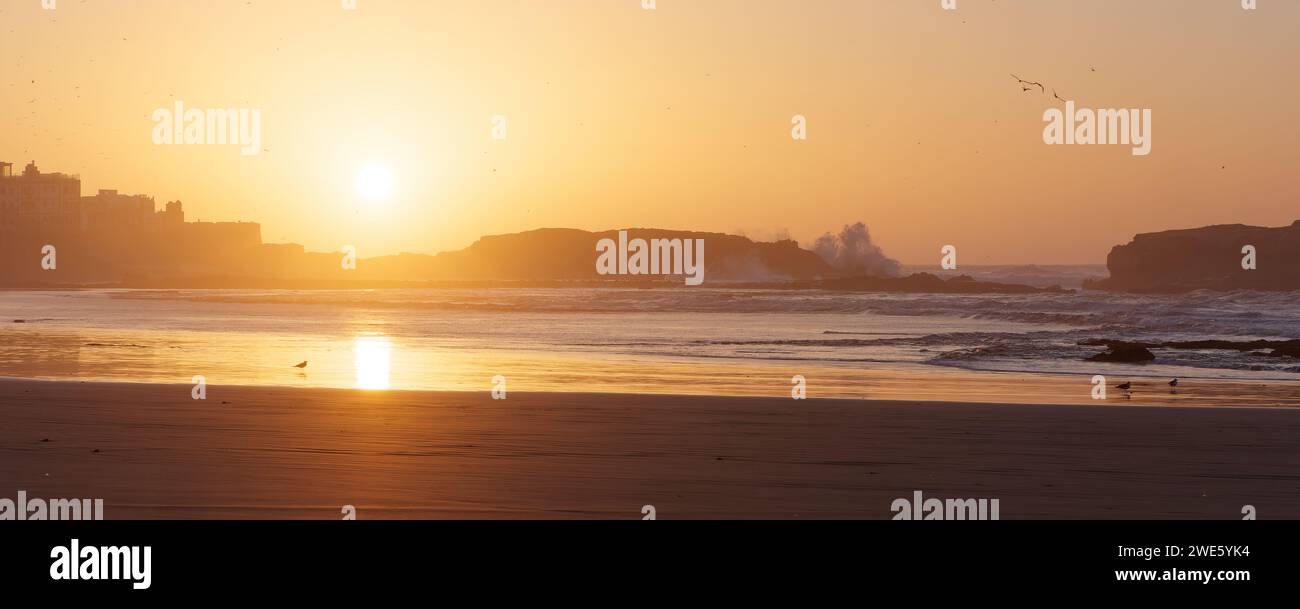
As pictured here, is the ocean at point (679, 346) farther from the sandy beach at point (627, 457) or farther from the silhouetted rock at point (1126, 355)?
the sandy beach at point (627, 457)

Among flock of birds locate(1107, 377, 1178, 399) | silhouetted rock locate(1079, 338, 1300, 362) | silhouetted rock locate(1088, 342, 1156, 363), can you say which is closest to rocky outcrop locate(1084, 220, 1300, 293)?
silhouetted rock locate(1079, 338, 1300, 362)

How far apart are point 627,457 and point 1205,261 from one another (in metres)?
77.6

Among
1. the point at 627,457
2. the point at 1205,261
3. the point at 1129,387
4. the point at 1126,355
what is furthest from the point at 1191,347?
the point at 1205,261

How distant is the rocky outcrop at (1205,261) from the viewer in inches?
2539

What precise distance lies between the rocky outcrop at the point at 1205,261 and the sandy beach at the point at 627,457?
55.8m

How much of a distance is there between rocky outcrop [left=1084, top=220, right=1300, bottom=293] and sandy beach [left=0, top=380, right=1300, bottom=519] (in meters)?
55.8

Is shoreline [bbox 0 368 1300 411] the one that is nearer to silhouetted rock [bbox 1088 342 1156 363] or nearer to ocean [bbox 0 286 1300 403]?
ocean [bbox 0 286 1300 403]

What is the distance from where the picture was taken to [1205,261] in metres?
77.5

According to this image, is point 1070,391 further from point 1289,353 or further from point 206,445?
point 206,445

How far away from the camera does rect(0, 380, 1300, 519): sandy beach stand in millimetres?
7859

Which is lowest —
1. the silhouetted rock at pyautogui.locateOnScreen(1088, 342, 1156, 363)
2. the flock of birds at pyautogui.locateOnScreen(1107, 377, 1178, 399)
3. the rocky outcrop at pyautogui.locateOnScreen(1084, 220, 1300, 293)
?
the flock of birds at pyautogui.locateOnScreen(1107, 377, 1178, 399)

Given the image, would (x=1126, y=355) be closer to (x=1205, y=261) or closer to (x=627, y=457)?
(x=627, y=457)
